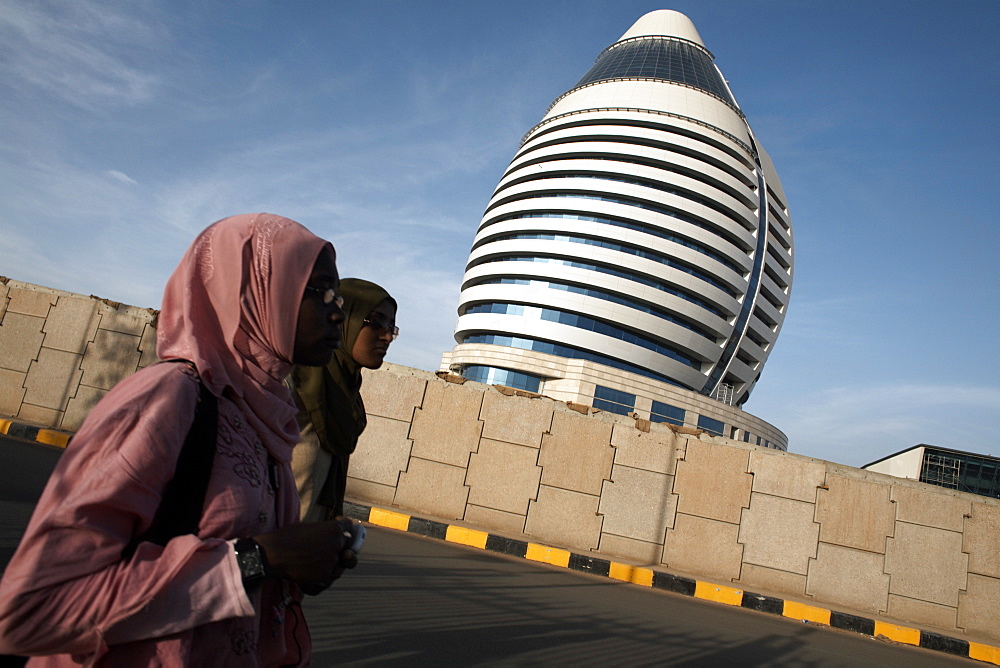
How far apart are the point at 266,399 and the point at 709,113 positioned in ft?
181

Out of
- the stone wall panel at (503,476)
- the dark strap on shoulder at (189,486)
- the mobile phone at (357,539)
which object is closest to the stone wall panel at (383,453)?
the stone wall panel at (503,476)

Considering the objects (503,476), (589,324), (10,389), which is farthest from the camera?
(589,324)

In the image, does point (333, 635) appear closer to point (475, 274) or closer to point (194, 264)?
point (194, 264)

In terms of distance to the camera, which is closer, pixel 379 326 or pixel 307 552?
pixel 307 552

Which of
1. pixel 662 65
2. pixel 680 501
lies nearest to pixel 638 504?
pixel 680 501

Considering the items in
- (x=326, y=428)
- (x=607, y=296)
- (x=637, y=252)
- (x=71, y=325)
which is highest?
(x=637, y=252)

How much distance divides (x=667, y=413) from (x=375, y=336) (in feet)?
128

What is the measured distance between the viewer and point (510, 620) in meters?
4.00

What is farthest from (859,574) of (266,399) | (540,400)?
(266,399)

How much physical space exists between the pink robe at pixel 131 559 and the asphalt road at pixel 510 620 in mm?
1928

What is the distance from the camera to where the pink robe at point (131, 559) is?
87 cm

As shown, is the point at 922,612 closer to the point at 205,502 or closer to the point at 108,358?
the point at 205,502

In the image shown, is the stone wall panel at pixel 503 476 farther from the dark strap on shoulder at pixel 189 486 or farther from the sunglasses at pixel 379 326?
the dark strap on shoulder at pixel 189 486

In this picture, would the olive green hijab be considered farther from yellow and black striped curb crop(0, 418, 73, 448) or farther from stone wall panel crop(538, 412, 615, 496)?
yellow and black striped curb crop(0, 418, 73, 448)
